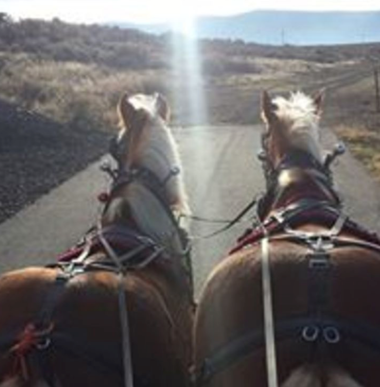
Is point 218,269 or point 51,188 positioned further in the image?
point 51,188

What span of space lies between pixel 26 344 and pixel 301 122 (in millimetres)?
2410

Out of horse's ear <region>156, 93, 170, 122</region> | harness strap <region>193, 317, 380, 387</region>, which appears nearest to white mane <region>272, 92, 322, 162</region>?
horse's ear <region>156, 93, 170, 122</region>

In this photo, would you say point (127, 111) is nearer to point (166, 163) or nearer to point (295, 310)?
point (166, 163)

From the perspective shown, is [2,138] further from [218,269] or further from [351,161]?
[218,269]

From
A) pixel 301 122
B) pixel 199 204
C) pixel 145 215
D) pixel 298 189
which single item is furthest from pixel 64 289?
pixel 199 204

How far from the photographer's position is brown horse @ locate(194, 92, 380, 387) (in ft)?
10.3

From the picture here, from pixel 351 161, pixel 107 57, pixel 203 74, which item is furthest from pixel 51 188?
pixel 107 57

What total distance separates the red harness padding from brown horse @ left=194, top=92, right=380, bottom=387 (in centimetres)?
65

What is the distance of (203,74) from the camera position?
52438 millimetres

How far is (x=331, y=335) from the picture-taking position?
3.15 meters

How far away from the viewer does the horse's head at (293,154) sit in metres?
4.69

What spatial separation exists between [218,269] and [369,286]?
0.67 meters

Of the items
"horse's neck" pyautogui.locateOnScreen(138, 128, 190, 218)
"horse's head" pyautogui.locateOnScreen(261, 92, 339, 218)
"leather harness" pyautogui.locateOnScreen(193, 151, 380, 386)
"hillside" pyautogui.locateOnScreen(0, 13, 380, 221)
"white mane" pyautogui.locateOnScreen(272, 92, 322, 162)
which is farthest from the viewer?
"hillside" pyautogui.locateOnScreen(0, 13, 380, 221)

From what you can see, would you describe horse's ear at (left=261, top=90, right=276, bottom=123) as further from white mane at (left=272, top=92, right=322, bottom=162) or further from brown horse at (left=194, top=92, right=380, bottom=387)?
brown horse at (left=194, top=92, right=380, bottom=387)
